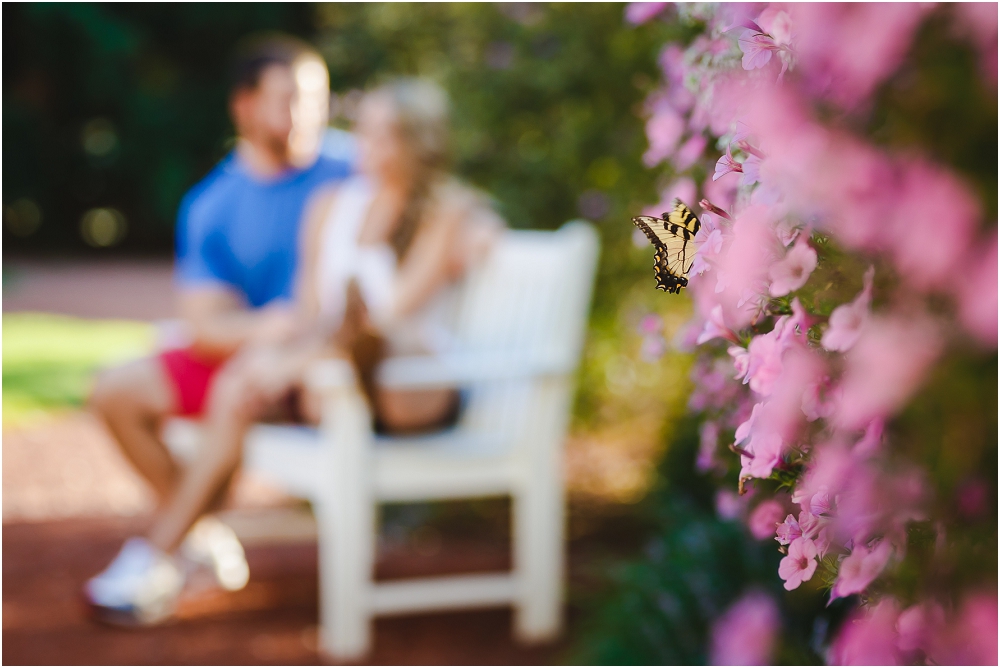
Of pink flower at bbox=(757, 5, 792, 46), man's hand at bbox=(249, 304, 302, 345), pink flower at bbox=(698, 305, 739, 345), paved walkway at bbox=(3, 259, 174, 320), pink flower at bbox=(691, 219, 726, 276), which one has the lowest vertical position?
pink flower at bbox=(698, 305, 739, 345)

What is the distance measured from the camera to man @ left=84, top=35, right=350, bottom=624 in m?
3.13

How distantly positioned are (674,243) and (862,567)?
0.28 m

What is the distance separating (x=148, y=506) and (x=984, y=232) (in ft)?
15.1

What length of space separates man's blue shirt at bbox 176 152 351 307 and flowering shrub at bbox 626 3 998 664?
2997mm

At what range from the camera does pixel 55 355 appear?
7.93 metres

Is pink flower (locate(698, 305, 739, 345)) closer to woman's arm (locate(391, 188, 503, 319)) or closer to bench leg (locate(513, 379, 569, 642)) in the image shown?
bench leg (locate(513, 379, 569, 642))

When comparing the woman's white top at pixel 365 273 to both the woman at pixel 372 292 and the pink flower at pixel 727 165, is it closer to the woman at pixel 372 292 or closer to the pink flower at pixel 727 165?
the woman at pixel 372 292

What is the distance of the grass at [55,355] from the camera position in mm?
6336

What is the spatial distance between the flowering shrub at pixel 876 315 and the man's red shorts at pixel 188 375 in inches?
114

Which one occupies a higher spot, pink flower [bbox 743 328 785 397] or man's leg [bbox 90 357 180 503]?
man's leg [bbox 90 357 180 503]

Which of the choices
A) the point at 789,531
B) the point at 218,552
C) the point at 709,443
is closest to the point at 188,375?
the point at 218,552

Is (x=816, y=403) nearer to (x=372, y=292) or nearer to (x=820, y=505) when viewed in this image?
(x=820, y=505)

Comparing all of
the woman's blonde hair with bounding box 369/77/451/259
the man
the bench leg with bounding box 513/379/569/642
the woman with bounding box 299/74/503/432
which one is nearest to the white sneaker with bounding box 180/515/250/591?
the man

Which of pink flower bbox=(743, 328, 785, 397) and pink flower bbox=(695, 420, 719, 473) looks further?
pink flower bbox=(695, 420, 719, 473)
